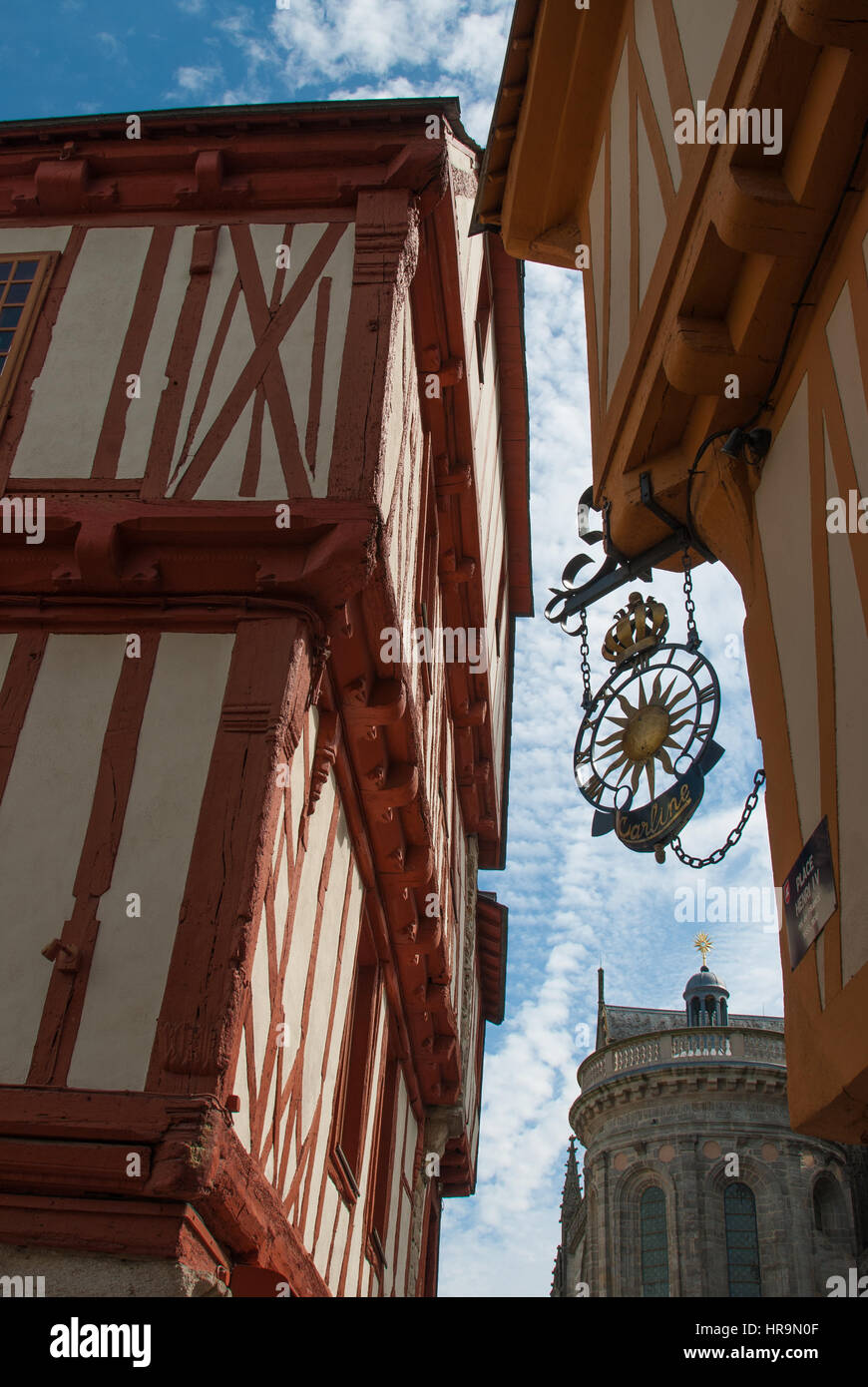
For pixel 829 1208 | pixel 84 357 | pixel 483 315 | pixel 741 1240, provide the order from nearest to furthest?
1. pixel 84 357
2. pixel 483 315
3. pixel 741 1240
4. pixel 829 1208

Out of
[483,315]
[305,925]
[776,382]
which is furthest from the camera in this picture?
[483,315]

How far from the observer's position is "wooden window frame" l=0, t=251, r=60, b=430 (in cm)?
677

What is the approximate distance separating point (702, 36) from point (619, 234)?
52.9 inches

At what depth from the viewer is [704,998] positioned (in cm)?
3684

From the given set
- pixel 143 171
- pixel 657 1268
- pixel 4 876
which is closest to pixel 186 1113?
pixel 4 876

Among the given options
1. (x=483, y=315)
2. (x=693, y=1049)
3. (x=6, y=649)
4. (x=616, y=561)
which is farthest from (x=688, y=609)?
(x=693, y=1049)

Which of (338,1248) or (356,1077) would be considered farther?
(356,1077)

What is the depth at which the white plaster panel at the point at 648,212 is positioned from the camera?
571 centimetres

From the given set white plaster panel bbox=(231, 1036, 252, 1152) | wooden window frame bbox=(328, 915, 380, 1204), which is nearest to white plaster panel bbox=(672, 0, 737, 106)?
white plaster panel bbox=(231, 1036, 252, 1152)

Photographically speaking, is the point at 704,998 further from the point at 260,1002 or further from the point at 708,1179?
the point at 260,1002

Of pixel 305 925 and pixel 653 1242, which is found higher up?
pixel 653 1242

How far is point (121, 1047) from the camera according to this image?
4605 millimetres

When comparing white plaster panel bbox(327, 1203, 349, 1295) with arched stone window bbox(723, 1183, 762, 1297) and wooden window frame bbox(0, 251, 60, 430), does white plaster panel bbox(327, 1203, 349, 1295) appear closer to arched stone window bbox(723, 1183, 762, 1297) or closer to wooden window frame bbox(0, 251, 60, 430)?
wooden window frame bbox(0, 251, 60, 430)

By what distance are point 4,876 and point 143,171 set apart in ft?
15.4
